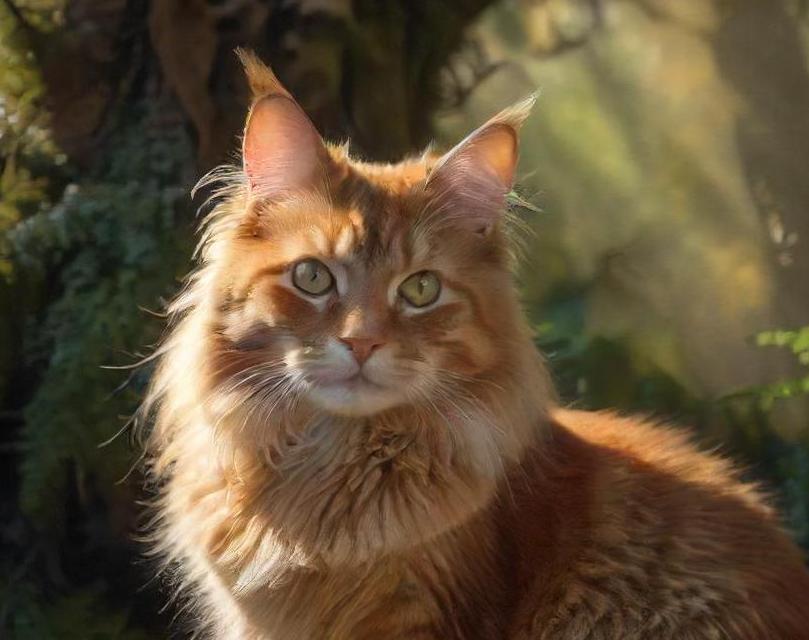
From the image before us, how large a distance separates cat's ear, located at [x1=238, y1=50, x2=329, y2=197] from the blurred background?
3.64 ft

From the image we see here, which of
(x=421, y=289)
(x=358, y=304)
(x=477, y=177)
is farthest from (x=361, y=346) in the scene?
(x=477, y=177)

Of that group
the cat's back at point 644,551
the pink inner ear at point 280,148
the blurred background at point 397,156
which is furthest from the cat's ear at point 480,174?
the blurred background at point 397,156

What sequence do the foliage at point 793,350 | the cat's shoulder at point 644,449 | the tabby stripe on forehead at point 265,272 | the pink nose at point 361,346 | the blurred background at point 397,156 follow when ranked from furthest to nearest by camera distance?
the blurred background at point 397,156 → the foliage at point 793,350 → the cat's shoulder at point 644,449 → the tabby stripe on forehead at point 265,272 → the pink nose at point 361,346

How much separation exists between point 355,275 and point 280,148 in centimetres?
30

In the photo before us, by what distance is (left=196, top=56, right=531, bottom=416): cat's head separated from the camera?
6.07ft

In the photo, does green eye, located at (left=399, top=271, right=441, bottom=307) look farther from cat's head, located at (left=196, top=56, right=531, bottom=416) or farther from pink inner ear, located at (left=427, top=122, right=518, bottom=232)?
pink inner ear, located at (left=427, top=122, right=518, bottom=232)

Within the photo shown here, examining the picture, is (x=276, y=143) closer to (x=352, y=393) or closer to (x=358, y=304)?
(x=358, y=304)

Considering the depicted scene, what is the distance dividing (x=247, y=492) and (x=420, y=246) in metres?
0.61

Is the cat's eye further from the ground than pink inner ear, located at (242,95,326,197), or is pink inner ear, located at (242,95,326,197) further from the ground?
pink inner ear, located at (242,95,326,197)

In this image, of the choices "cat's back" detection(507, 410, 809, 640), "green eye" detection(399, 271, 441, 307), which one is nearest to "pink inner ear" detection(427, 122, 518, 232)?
"green eye" detection(399, 271, 441, 307)

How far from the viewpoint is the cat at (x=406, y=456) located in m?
1.88

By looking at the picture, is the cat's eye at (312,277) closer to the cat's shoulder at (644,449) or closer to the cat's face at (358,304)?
the cat's face at (358,304)

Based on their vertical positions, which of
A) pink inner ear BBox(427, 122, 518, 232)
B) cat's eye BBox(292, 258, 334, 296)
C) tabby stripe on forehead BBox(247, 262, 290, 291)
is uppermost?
pink inner ear BBox(427, 122, 518, 232)

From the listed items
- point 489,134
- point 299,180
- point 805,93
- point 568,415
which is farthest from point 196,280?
point 805,93
